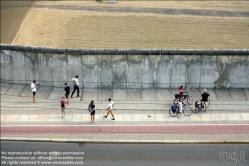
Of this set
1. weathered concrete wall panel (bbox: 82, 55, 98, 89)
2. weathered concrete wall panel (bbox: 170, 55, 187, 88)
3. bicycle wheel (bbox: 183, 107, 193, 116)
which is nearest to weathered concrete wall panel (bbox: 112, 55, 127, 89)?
weathered concrete wall panel (bbox: 82, 55, 98, 89)

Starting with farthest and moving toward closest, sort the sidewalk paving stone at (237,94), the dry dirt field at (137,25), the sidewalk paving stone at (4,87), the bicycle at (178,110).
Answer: the dry dirt field at (137,25) < the sidewalk paving stone at (4,87) < the sidewalk paving stone at (237,94) < the bicycle at (178,110)

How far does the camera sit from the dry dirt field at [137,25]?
4259cm

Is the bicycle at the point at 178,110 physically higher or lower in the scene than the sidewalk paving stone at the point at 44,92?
lower

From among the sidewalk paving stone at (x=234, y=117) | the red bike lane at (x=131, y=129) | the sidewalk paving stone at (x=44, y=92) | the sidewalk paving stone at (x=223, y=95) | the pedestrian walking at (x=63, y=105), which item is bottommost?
the red bike lane at (x=131, y=129)

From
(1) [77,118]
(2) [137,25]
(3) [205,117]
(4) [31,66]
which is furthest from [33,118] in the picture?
(2) [137,25]

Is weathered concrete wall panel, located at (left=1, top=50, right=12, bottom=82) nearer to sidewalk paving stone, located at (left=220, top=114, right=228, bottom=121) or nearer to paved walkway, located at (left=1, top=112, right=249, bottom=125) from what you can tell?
paved walkway, located at (left=1, top=112, right=249, bottom=125)

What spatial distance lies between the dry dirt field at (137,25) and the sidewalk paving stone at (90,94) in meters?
7.72

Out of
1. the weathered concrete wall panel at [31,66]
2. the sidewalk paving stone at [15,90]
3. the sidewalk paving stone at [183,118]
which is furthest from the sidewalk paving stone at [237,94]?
the sidewalk paving stone at [15,90]

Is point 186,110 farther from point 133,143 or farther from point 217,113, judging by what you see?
point 133,143

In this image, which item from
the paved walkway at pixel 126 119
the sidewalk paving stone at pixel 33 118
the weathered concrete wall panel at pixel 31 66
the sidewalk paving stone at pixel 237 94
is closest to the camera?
the paved walkway at pixel 126 119

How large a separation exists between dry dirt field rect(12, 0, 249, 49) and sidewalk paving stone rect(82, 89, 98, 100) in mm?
7722

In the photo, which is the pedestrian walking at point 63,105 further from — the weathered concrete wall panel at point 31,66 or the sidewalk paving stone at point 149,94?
the sidewalk paving stone at point 149,94

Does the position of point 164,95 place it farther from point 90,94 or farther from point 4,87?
point 4,87

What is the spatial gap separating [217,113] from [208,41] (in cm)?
1194
